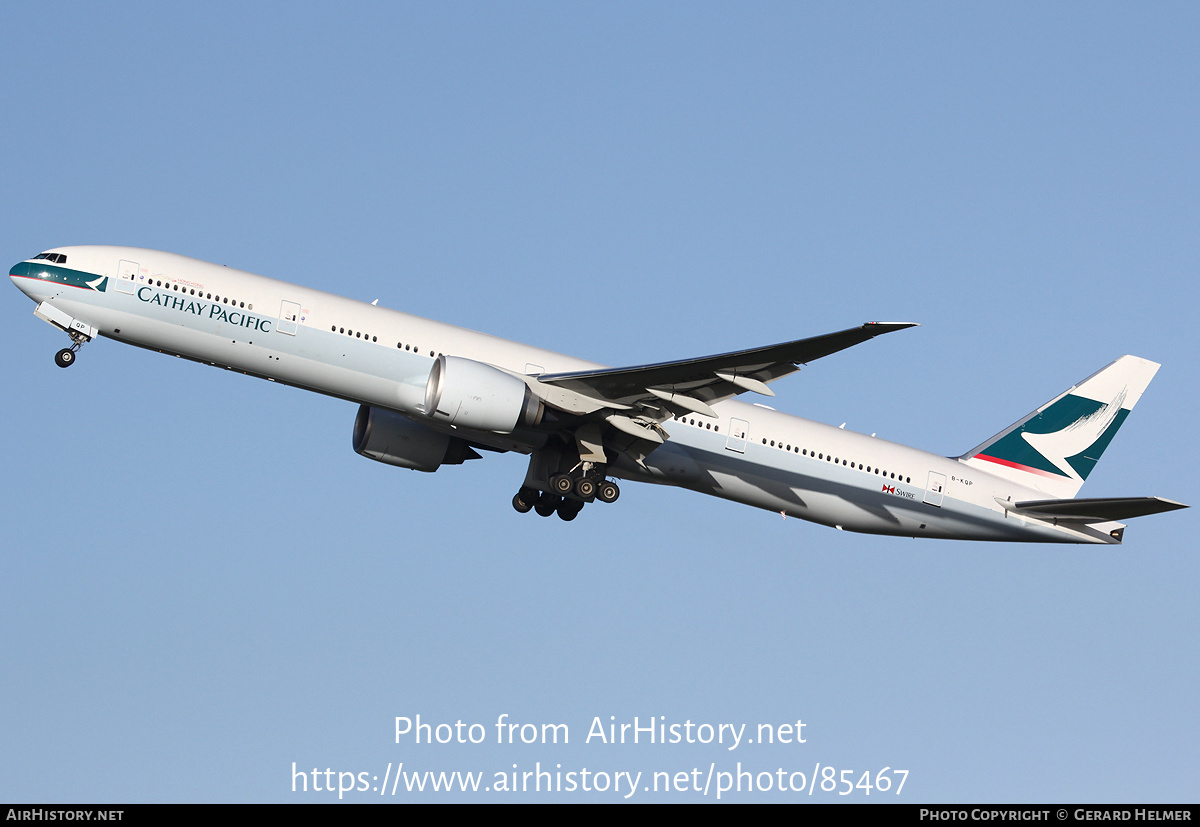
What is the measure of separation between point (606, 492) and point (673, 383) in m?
4.25

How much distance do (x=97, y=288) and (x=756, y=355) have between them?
15704 millimetres

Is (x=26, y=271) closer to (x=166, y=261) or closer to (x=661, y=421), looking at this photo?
(x=166, y=261)

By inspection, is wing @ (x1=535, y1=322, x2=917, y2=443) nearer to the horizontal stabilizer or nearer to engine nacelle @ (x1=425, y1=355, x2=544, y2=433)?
engine nacelle @ (x1=425, y1=355, x2=544, y2=433)

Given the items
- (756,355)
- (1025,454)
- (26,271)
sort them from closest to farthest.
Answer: (756,355)
(26,271)
(1025,454)

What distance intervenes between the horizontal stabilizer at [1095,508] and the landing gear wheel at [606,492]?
11.6 m

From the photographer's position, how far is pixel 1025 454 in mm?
38844

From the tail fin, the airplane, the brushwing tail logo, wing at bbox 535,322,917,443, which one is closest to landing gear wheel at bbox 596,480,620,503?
the airplane

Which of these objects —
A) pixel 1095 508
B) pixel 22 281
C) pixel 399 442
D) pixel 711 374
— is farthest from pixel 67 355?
pixel 1095 508

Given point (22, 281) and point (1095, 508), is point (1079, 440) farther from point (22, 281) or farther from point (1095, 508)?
point (22, 281)

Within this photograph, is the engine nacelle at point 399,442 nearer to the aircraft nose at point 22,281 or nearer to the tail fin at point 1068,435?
the aircraft nose at point 22,281

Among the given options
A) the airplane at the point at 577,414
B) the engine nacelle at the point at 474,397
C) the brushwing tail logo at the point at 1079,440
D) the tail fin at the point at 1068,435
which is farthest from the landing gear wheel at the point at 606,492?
the brushwing tail logo at the point at 1079,440

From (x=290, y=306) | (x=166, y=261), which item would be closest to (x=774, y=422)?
(x=290, y=306)

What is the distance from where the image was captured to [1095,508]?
3506 cm

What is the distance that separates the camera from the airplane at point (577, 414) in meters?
31.2
